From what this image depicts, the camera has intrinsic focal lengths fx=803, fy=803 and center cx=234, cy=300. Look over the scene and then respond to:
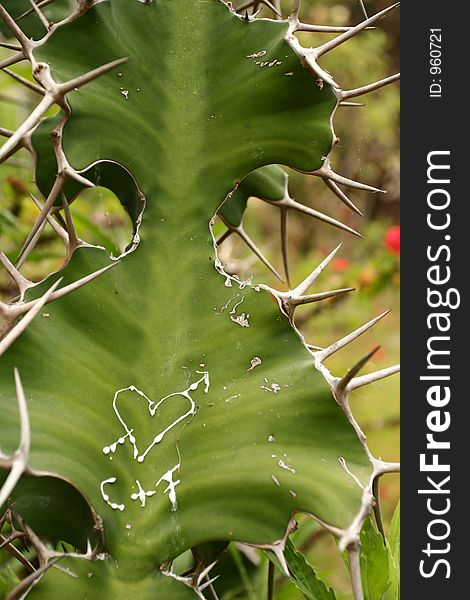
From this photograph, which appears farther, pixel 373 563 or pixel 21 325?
pixel 373 563

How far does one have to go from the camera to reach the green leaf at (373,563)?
0.67 metres

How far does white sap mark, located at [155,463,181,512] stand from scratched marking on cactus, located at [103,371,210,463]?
0.02 metres

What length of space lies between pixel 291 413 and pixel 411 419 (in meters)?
0.15

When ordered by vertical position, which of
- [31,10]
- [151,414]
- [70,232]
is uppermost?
[31,10]

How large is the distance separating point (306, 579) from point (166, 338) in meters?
0.25

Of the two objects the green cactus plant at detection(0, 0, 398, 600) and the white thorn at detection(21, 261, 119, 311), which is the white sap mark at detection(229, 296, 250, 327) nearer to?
the green cactus plant at detection(0, 0, 398, 600)

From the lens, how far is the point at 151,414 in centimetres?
60

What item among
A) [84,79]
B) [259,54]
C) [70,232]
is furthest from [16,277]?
[259,54]

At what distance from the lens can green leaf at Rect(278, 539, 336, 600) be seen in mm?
678

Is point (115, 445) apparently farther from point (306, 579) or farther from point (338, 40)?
point (338, 40)

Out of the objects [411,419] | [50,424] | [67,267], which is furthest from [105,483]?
[411,419]

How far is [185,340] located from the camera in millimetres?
618

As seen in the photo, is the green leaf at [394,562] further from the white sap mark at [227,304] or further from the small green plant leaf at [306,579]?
the white sap mark at [227,304]

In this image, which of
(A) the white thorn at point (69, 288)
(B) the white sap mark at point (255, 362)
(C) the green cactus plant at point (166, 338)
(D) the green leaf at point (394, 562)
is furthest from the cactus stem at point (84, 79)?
(D) the green leaf at point (394, 562)
